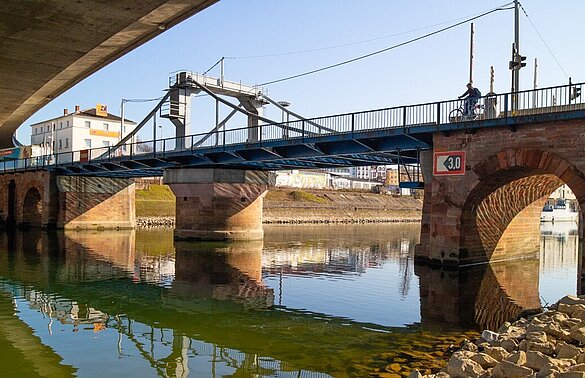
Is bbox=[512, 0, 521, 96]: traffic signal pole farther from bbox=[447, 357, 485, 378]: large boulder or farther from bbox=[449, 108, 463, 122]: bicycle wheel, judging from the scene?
bbox=[447, 357, 485, 378]: large boulder

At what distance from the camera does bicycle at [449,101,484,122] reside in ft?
70.1

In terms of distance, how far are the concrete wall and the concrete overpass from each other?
13236mm

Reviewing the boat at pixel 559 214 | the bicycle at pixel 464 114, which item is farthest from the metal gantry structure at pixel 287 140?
the boat at pixel 559 214

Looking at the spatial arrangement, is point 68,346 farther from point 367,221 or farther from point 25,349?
point 367,221

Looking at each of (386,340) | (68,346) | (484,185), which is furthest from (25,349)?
(484,185)

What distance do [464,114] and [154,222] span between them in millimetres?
40602

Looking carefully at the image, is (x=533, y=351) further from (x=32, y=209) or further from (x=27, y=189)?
(x=32, y=209)

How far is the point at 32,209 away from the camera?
51.3 m

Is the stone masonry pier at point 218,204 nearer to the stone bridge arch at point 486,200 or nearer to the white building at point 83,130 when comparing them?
the stone bridge arch at point 486,200

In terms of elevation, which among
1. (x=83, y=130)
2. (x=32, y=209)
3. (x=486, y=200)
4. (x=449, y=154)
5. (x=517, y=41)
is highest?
(x=83, y=130)

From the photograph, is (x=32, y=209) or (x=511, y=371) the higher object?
(x=32, y=209)

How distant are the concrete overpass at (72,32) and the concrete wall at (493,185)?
13.2m

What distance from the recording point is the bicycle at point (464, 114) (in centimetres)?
2136

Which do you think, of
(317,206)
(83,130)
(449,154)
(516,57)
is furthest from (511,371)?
(83,130)
